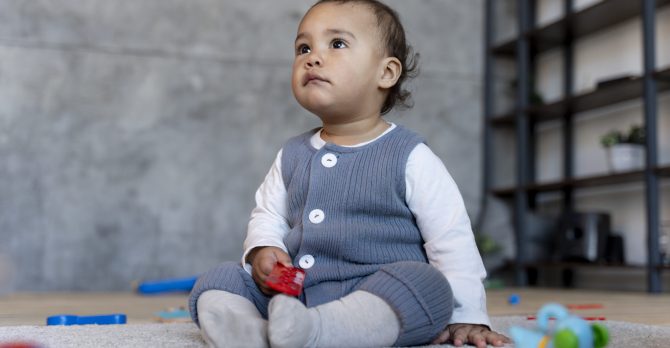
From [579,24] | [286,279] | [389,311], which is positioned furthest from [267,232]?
[579,24]

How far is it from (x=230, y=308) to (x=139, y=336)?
27 cm

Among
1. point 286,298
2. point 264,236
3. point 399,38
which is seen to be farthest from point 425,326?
point 399,38

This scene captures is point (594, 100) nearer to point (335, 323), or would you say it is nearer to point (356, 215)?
point (356, 215)

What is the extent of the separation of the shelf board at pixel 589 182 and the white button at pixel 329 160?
2030 mm

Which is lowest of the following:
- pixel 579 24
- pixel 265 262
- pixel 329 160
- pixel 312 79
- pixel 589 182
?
pixel 265 262

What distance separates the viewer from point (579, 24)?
3734 millimetres

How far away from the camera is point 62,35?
11.6ft

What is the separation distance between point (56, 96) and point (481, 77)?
207cm

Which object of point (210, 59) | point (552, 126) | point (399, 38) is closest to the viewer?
point (399, 38)

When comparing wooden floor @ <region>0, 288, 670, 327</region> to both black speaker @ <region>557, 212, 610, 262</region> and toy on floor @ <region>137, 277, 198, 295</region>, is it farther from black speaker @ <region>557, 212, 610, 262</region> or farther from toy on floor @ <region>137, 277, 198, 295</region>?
black speaker @ <region>557, 212, 610, 262</region>

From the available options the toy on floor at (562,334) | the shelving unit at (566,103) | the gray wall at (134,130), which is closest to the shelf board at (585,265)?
the shelving unit at (566,103)

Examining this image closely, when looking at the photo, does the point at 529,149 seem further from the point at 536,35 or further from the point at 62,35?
the point at 62,35

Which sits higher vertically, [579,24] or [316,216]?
[579,24]

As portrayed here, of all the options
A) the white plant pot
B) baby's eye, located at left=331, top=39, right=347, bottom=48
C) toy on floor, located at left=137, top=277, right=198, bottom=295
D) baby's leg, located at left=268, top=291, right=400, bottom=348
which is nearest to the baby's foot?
baby's leg, located at left=268, top=291, right=400, bottom=348
